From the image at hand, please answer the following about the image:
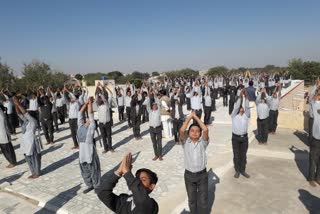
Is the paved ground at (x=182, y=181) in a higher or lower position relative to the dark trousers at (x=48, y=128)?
lower

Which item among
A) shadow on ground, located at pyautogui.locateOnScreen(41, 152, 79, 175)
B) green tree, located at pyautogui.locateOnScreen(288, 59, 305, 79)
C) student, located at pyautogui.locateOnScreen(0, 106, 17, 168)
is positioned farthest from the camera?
green tree, located at pyautogui.locateOnScreen(288, 59, 305, 79)

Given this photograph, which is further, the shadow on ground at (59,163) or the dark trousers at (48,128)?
the dark trousers at (48,128)

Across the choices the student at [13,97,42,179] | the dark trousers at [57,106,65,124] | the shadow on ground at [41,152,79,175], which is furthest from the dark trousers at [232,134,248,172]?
the dark trousers at [57,106,65,124]

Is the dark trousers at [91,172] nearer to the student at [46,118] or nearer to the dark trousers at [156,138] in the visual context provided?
the dark trousers at [156,138]

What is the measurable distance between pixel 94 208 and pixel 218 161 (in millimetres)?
3649

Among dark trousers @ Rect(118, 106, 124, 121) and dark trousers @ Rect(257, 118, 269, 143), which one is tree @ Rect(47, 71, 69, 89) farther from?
dark trousers @ Rect(257, 118, 269, 143)

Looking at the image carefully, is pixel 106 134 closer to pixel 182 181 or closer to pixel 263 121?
pixel 182 181

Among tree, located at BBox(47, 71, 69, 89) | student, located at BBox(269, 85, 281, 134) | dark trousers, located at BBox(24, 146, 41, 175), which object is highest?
tree, located at BBox(47, 71, 69, 89)

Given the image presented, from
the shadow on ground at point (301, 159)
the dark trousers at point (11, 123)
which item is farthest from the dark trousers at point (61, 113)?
the shadow on ground at point (301, 159)

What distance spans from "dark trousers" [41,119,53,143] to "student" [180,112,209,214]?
25.5 ft

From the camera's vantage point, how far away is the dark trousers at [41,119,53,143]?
10.9 m

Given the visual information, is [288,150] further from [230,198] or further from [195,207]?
[195,207]

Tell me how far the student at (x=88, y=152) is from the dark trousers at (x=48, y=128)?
16.8 ft

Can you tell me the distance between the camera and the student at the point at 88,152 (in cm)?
616
